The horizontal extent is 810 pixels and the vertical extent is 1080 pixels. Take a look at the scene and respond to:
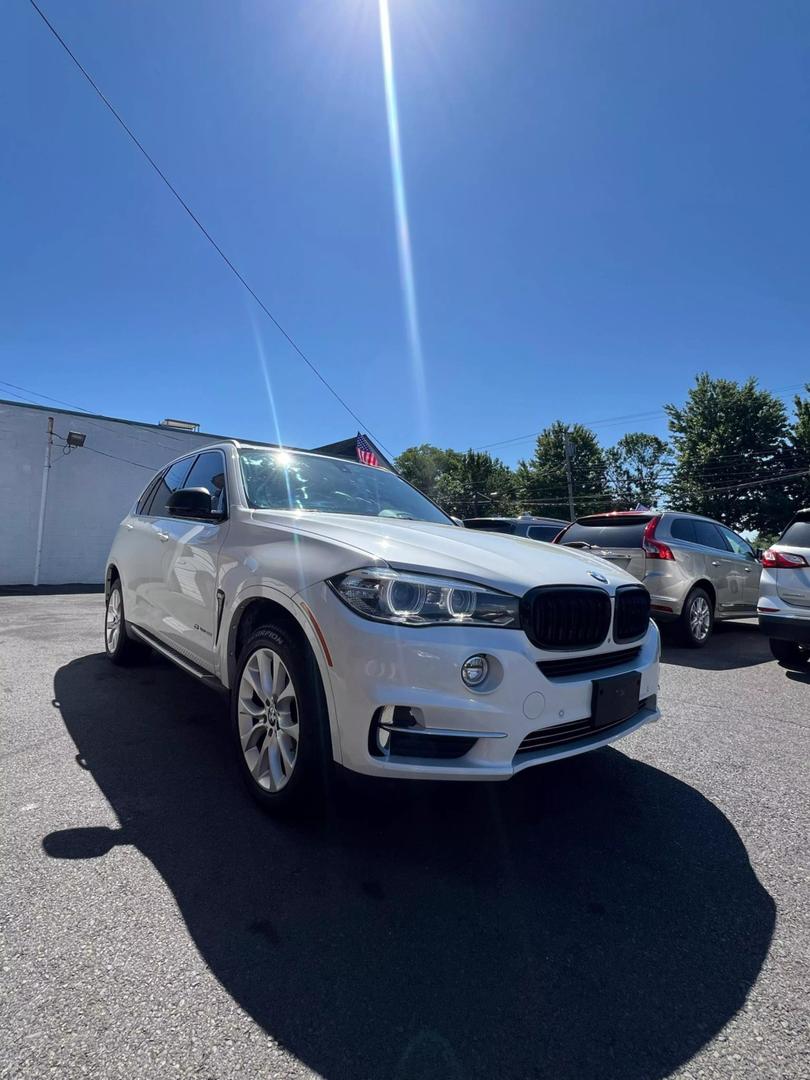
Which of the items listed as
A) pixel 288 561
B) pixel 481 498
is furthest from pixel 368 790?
pixel 481 498

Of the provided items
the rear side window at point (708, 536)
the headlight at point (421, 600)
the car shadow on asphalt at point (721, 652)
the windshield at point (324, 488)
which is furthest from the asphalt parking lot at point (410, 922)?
the rear side window at point (708, 536)

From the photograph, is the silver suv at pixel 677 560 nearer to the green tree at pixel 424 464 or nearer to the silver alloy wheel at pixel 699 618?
the silver alloy wheel at pixel 699 618

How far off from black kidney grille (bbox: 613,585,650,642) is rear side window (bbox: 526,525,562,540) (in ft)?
24.6

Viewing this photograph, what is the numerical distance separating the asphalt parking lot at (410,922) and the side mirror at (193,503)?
138 centimetres

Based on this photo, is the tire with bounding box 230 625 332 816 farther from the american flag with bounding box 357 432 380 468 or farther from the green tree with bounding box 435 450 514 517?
the green tree with bounding box 435 450 514 517

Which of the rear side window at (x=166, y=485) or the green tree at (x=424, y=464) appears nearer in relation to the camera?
the rear side window at (x=166, y=485)

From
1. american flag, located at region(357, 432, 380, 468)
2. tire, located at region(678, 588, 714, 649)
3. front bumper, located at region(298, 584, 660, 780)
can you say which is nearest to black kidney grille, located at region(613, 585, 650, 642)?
front bumper, located at region(298, 584, 660, 780)

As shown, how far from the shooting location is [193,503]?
10.5 ft

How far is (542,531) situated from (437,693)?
9107mm

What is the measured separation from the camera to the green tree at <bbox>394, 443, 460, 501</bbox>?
72.4 meters

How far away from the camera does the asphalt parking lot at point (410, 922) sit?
1.41m

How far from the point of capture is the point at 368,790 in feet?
6.88

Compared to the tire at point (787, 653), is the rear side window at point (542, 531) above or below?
above

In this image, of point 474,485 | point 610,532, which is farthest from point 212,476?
point 474,485
